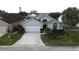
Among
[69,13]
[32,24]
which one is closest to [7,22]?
[69,13]

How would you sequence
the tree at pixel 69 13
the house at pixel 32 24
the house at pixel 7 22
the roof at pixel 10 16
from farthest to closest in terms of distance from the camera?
the house at pixel 32 24 < the house at pixel 7 22 < the tree at pixel 69 13 < the roof at pixel 10 16

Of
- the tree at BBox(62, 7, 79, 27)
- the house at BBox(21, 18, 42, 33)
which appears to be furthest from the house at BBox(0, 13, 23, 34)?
the house at BBox(21, 18, 42, 33)

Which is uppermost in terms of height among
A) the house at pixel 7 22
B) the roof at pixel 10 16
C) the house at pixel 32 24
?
the roof at pixel 10 16

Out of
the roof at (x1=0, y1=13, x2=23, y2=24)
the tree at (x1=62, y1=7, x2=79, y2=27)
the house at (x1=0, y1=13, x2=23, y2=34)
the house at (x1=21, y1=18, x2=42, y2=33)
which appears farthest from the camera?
the house at (x1=21, y1=18, x2=42, y2=33)

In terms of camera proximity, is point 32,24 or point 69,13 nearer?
point 69,13

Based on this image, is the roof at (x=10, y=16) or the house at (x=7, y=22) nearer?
the roof at (x=10, y=16)

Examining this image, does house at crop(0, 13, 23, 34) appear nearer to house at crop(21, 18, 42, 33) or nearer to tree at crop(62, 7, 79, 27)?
tree at crop(62, 7, 79, 27)

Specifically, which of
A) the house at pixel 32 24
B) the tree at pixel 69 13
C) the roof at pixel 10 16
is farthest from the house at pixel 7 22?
the house at pixel 32 24

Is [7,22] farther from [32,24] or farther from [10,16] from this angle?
[32,24]

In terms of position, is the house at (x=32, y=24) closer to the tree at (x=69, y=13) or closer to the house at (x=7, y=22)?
the house at (x=7, y=22)
